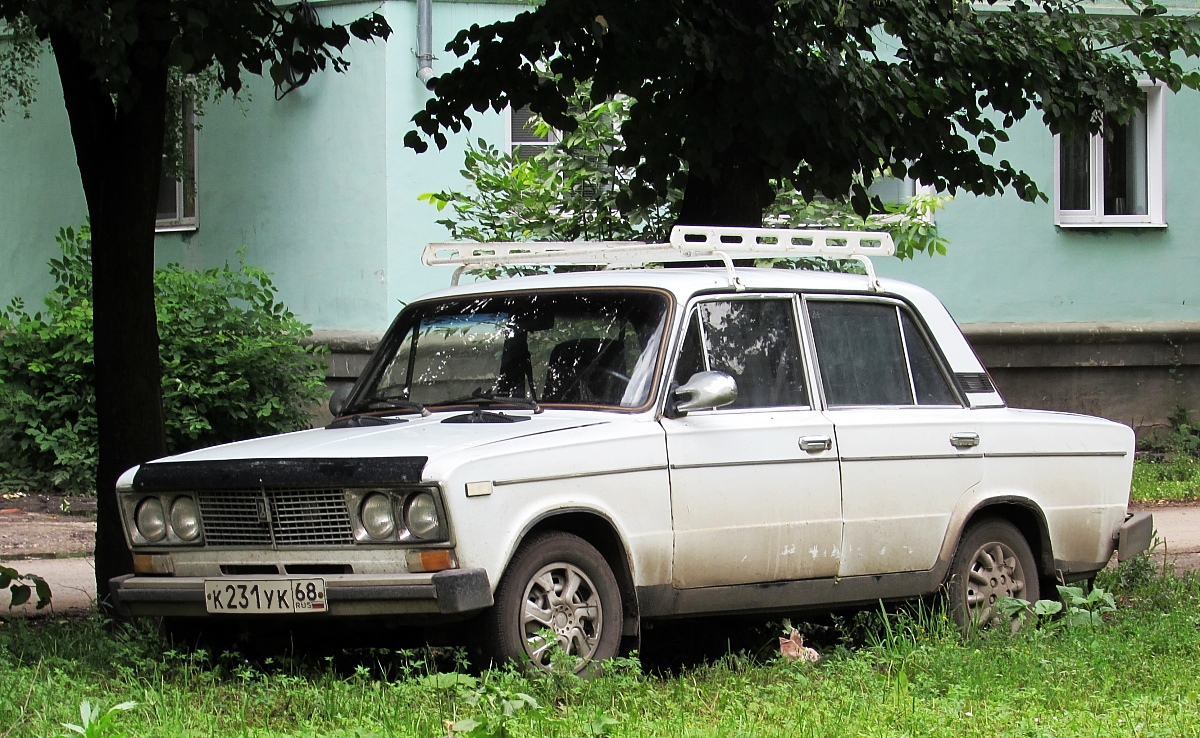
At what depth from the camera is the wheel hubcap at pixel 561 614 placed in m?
5.82

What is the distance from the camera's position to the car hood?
5707 millimetres

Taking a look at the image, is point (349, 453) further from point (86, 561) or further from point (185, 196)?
point (185, 196)

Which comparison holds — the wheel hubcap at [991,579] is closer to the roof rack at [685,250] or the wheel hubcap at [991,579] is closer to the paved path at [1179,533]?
the roof rack at [685,250]

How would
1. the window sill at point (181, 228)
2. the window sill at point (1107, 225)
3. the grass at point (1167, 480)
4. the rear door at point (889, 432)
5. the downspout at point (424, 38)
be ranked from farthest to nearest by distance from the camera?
the window sill at point (1107, 225), the window sill at point (181, 228), the downspout at point (424, 38), the grass at point (1167, 480), the rear door at point (889, 432)

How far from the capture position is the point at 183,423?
14086mm

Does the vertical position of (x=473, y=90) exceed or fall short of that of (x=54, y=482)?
it exceeds it

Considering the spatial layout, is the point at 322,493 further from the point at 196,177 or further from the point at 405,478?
the point at 196,177

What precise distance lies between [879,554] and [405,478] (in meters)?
2.49

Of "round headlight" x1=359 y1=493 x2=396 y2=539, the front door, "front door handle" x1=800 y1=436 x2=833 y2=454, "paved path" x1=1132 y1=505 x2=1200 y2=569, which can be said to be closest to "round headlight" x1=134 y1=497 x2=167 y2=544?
"round headlight" x1=359 y1=493 x2=396 y2=539

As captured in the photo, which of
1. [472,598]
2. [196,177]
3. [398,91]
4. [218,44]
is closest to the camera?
[472,598]

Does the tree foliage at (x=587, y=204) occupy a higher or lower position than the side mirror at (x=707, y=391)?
higher

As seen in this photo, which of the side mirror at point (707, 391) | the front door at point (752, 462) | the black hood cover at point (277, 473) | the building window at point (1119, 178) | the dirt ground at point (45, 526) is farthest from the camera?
the building window at point (1119, 178)

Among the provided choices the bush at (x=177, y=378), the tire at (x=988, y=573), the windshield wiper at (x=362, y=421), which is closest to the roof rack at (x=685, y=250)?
the windshield wiper at (x=362, y=421)

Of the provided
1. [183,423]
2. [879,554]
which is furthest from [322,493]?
[183,423]
